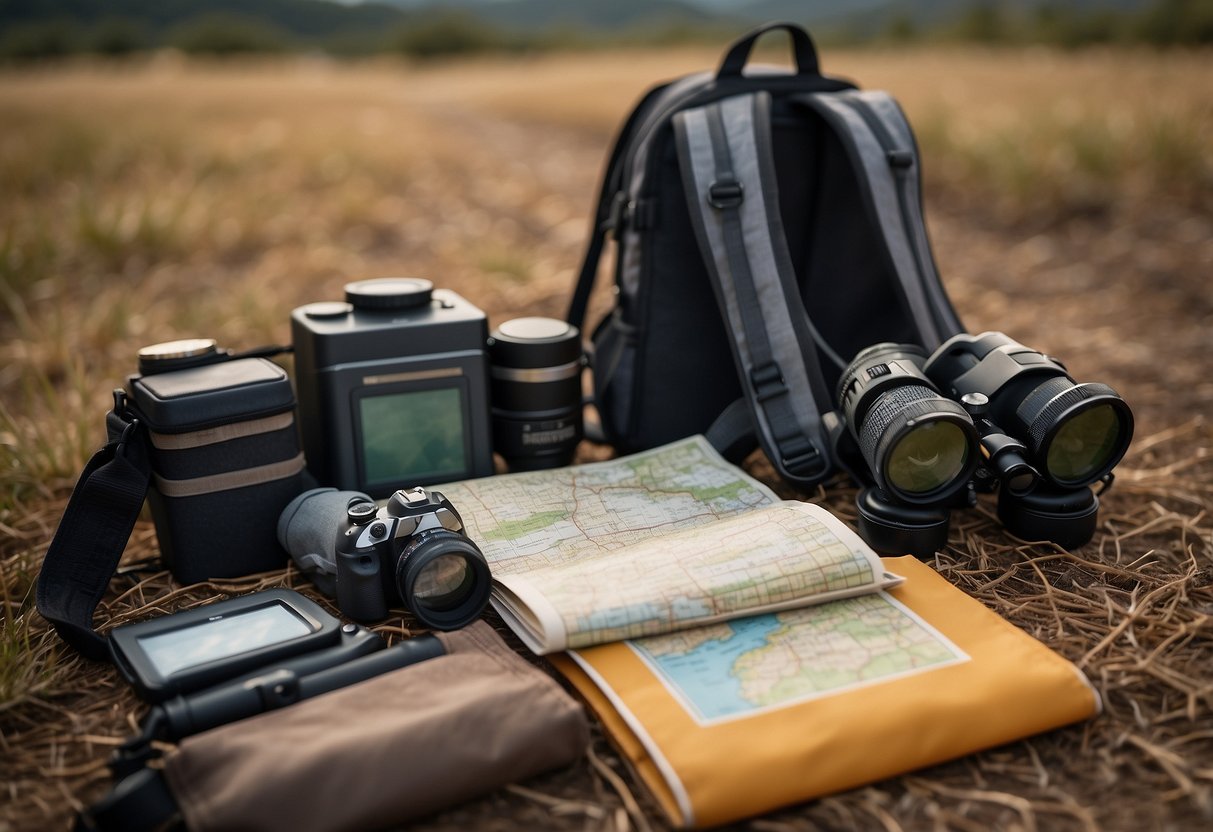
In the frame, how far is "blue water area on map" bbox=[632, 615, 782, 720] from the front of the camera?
1.64m

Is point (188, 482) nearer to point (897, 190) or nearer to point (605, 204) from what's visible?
point (605, 204)

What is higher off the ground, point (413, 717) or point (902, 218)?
point (902, 218)

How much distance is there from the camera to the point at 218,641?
5.97ft

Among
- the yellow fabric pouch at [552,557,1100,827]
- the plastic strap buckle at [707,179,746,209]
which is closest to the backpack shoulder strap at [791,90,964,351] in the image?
the plastic strap buckle at [707,179,746,209]

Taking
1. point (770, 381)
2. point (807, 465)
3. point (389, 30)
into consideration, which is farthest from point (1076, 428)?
point (389, 30)

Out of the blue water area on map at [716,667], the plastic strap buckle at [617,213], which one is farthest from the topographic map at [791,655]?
the plastic strap buckle at [617,213]

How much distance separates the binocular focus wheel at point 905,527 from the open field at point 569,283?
66 millimetres

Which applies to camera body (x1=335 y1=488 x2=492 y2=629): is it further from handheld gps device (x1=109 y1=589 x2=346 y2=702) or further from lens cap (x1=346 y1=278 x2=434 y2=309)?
lens cap (x1=346 y1=278 x2=434 y2=309)

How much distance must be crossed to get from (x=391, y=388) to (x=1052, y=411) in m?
1.49

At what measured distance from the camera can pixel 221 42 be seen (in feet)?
87.7

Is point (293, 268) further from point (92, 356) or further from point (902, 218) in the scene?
point (902, 218)

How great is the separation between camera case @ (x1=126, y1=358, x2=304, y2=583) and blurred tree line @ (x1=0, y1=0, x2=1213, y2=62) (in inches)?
478

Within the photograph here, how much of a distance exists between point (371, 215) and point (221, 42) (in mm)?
24373

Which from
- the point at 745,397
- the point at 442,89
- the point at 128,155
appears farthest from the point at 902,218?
the point at 442,89
